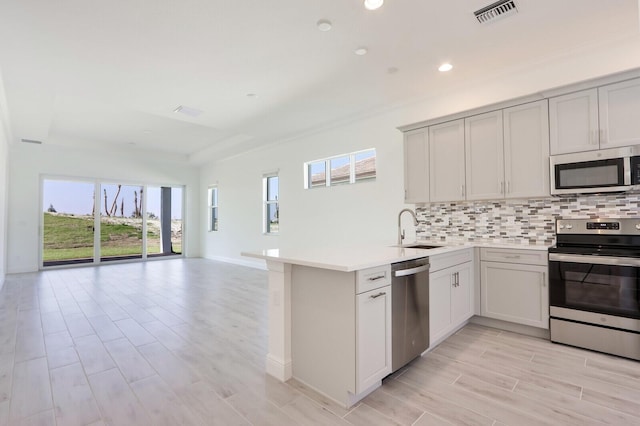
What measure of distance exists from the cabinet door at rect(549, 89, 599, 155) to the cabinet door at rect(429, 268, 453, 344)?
161 centimetres

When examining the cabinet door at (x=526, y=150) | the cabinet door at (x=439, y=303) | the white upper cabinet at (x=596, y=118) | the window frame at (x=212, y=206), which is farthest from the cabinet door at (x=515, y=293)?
the window frame at (x=212, y=206)

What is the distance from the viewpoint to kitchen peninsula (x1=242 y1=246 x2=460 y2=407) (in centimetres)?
193

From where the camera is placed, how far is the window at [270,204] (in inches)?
273

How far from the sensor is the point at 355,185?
508 centimetres

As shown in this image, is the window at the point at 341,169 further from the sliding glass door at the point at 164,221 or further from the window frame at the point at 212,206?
the sliding glass door at the point at 164,221

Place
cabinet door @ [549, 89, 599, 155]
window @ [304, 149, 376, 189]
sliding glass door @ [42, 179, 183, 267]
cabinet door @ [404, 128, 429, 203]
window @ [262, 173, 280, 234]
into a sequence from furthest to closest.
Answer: sliding glass door @ [42, 179, 183, 267] → window @ [262, 173, 280, 234] → window @ [304, 149, 376, 189] → cabinet door @ [404, 128, 429, 203] → cabinet door @ [549, 89, 599, 155]

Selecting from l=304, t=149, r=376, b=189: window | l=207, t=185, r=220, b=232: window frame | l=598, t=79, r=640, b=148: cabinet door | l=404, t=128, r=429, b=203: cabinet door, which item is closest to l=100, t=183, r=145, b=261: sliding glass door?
l=207, t=185, r=220, b=232: window frame

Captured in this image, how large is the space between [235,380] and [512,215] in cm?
329

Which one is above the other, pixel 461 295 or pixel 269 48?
pixel 269 48

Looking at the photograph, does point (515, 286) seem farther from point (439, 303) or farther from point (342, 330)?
point (342, 330)

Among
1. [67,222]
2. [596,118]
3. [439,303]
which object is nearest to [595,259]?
[596,118]

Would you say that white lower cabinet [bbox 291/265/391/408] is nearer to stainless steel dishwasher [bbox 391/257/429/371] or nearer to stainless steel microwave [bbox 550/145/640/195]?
stainless steel dishwasher [bbox 391/257/429/371]

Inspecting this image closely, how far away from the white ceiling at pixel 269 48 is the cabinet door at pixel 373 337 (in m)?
2.22

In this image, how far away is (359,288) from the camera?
193 centimetres
